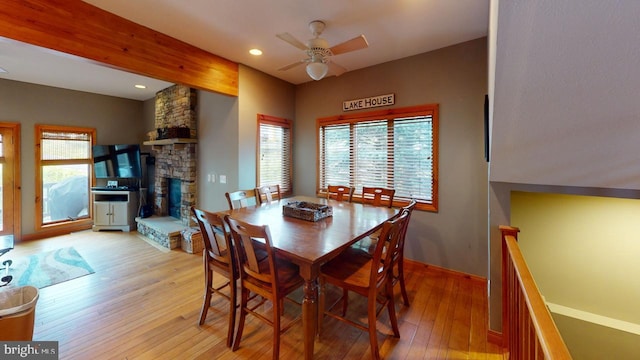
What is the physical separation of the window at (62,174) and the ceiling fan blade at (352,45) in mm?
5664

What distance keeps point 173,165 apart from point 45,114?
2.50 metres

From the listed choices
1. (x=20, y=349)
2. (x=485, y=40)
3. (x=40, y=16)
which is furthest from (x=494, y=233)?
(x=40, y=16)

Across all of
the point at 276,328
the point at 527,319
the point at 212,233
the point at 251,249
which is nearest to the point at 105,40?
the point at 212,233

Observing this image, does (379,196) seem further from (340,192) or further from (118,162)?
(118,162)

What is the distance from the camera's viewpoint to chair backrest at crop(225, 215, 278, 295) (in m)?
1.63

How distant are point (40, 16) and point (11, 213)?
171 inches

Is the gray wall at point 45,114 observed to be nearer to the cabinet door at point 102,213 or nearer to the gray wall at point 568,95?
the cabinet door at point 102,213

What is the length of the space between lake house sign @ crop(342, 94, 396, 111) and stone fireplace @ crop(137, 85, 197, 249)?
2.58 m

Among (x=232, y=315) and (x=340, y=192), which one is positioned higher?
(x=340, y=192)

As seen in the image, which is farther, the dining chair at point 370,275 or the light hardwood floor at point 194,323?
the light hardwood floor at point 194,323

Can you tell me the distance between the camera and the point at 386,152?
11.9 feet

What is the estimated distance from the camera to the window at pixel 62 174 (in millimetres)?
Result: 4699

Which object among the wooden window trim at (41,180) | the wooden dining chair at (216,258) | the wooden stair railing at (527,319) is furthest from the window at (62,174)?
the wooden stair railing at (527,319)

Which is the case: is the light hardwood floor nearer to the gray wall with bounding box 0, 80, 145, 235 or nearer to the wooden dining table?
the wooden dining table
